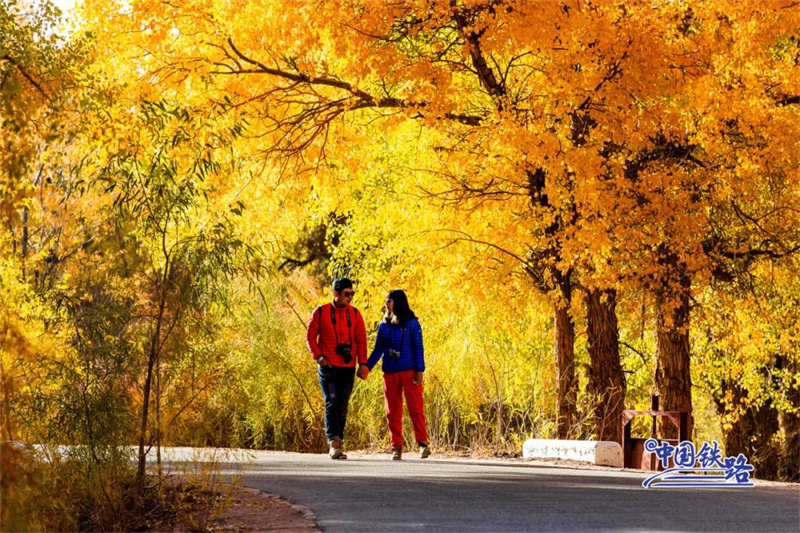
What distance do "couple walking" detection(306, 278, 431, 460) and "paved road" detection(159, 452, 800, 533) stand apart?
3.31 feet

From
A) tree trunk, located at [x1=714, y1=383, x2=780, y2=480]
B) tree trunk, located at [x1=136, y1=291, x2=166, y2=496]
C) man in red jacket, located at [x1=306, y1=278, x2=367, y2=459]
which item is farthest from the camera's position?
tree trunk, located at [x1=714, y1=383, x2=780, y2=480]

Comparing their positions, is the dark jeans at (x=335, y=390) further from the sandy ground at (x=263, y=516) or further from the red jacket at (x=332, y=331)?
the sandy ground at (x=263, y=516)

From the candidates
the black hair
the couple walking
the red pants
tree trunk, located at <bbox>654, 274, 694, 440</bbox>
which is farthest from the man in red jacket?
tree trunk, located at <bbox>654, 274, 694, 440</bbox>

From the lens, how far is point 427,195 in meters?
21.6

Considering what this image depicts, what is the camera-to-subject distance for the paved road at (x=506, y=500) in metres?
9.76

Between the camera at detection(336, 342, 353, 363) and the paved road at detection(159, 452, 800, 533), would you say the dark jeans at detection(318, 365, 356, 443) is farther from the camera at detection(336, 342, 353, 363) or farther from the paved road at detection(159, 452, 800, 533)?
the paved road at detection(159, 452, 800, 533)

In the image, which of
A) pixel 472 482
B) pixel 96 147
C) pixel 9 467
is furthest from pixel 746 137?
pixel 9 467

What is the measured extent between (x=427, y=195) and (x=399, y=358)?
18.7 ft

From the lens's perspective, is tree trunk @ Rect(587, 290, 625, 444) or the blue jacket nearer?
the blue jacket

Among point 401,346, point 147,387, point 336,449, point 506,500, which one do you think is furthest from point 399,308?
point 506,500

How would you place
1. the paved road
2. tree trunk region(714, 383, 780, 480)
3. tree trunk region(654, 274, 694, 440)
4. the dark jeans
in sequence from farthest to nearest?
tree trunk region(714, 383, 780, 480)
tree trunk region(654, 274, 694, 440)
the dark jeans
the paved road

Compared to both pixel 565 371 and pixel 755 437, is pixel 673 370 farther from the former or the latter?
pixel 755 437

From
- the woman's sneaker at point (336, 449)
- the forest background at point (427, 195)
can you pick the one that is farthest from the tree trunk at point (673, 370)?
the woman's sneaker at point (336, 449)

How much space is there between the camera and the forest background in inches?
477
